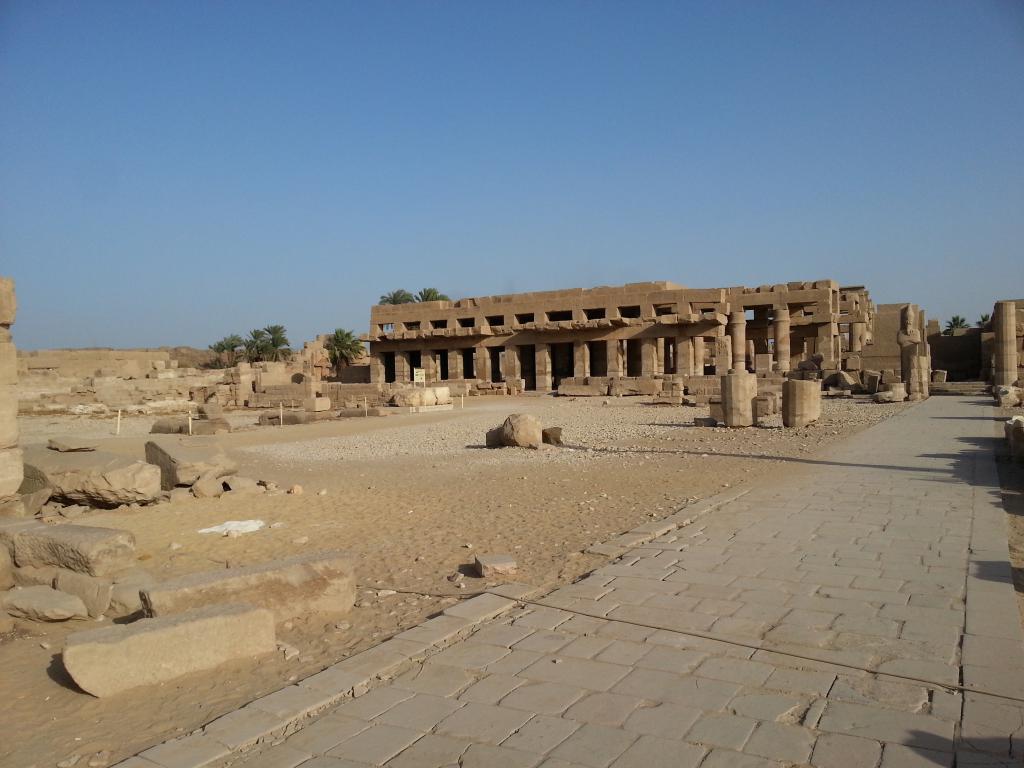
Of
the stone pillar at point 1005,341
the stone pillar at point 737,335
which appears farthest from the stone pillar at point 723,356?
the stone pillar at point 1005,341

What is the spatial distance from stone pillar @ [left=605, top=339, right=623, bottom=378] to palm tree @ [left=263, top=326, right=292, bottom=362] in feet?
88.9

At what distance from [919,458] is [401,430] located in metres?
12.4

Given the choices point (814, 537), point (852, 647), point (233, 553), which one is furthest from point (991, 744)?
point (233, 553)

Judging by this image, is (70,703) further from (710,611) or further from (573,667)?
(710,611)

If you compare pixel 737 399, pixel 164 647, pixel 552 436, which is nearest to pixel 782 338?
pixel 737 399

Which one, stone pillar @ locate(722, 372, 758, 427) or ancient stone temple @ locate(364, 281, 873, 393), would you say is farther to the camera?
ancient stone temple @ locate(364, 281, 873, 393)

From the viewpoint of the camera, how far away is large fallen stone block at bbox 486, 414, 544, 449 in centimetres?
1379

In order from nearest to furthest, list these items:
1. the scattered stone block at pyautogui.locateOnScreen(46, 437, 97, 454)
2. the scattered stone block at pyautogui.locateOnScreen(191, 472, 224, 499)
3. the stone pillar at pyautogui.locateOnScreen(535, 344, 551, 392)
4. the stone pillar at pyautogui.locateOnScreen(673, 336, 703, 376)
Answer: the scattered stone block at pyautogui.locateOnScreen(191, 472, 224, 499), the scattered stone block at pyautogui.locateOnScreen(46, 437, 97, 454), the stone pillar at pyautogui.locateOnScreen(673, 336, 703, 376), the stone pillar at pyautogui.locateOnScreen(535, 344, 551, 392)

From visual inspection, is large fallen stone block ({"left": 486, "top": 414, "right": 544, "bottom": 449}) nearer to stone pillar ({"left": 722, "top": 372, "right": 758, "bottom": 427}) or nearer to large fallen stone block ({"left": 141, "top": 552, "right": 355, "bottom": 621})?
stone pillar ({"left": 722, "top": 372, "right": 758, "bottom": 427})

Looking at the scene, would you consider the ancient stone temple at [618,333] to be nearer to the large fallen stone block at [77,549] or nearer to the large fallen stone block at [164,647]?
the large fallen stone block at [77,549]

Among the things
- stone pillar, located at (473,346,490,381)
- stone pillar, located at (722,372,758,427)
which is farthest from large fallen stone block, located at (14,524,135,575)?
stone pillar, located at (473,346,490,381)

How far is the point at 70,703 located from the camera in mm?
3541

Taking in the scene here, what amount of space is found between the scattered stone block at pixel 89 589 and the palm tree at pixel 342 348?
43736mm

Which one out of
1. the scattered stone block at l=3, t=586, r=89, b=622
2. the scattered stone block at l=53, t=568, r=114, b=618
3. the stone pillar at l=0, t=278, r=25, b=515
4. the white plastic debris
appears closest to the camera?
the scattered stone block at l=3, t=586, r=89, b=622
